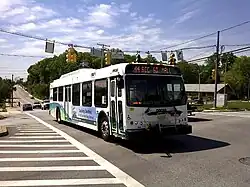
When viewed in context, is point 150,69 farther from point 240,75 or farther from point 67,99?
point 240,75

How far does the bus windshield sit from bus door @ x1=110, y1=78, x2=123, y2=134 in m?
0.57

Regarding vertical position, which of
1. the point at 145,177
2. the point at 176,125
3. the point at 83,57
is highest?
the point at 83,57

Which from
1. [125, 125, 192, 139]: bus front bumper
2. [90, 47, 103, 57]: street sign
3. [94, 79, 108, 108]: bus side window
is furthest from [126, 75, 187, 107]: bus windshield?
[90, 47, 103, 57]: street sign

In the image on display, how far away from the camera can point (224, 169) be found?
29.1 ft

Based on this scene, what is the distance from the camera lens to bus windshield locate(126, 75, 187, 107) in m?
A: 12.1

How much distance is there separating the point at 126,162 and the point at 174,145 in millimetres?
3298

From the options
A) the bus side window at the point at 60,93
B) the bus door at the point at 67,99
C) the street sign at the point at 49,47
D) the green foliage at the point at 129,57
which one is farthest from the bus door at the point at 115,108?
the green foliage at the point at 129,57

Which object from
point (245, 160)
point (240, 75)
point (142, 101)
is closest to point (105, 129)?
point (142, 101)

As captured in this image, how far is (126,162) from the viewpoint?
9.94 m

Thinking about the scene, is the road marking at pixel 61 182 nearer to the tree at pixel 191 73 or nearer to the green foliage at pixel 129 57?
the green foliage at pixel 129 57

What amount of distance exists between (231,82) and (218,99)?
2461 inches

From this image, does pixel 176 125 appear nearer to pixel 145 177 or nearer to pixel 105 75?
pixel 105 75

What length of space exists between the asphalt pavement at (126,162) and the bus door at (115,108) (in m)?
0.70

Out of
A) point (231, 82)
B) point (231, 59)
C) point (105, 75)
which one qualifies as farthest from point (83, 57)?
point (105, 75)
